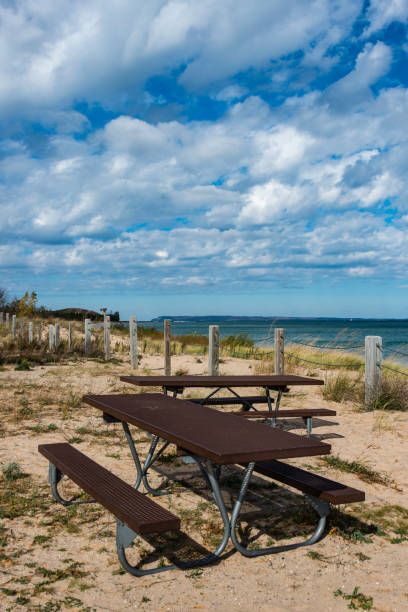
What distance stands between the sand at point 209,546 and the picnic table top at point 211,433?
27.5 inches

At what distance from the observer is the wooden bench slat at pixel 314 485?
2977 millimetres

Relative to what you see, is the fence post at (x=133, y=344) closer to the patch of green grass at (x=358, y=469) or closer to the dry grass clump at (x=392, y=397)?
the dry grass clump at (x=392, y=397)

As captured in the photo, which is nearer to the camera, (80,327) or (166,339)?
(166,339)

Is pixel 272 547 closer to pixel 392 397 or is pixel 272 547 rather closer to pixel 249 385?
pixel 249 385

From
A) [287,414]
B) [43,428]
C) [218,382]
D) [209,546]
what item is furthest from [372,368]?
[209,546]

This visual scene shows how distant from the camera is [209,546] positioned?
3268 mm

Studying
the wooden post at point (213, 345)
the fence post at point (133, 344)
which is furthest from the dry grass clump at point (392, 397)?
the fence post at point (133, 344)

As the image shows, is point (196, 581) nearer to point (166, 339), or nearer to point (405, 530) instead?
point (405, 530)

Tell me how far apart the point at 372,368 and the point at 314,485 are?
5010mm

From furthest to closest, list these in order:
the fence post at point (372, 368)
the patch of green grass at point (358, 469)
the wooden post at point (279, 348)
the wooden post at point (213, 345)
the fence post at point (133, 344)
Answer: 1. the fence post at point (133, 344)
2. the wooden post at point (213, 345)
3. the wooden post at point (279, 348)
4. the fence post at point (372, 368)
5. the patch of green grass at point (358, 469)

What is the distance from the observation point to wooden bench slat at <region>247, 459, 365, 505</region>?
2.98 m

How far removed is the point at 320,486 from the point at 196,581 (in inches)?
34.6

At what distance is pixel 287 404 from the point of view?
8.27 m

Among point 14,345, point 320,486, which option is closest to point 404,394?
point 320,486
